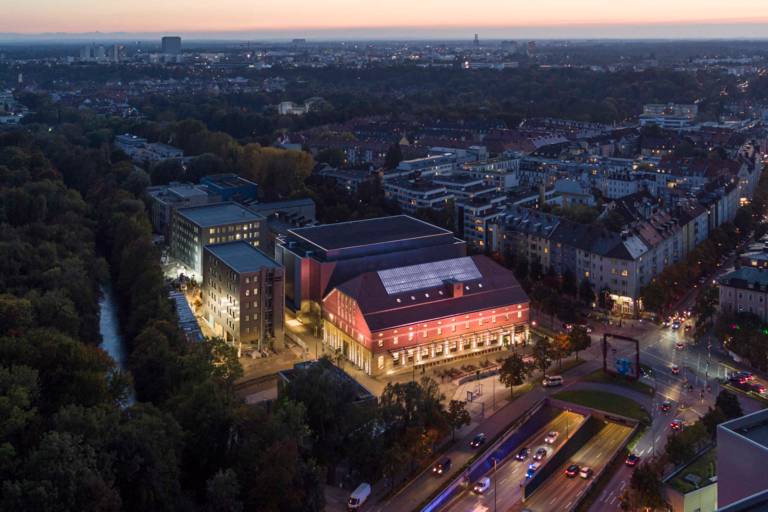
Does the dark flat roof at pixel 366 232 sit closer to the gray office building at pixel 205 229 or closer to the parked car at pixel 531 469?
the gray office building at pixel 205 229

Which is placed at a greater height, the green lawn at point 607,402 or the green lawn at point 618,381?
the green lawn at point 618,381

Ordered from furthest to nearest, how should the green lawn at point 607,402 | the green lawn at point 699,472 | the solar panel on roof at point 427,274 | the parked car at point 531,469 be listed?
the solar panel on roof at point 427,274 < the green lawn at point 607,402 < the parked car at point 531,469 < the green lawn at point 699,472

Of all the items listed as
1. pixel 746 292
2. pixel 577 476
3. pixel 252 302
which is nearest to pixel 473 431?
pixel 577 476

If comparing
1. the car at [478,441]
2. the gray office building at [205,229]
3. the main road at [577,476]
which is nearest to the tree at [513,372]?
the main road at [577,476]

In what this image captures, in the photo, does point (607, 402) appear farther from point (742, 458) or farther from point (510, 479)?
point (742, 458)

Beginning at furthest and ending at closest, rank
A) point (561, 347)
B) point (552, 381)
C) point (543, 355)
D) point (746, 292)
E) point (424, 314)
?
point (746, 292)
point (424, 314)
point (561, 347)
point (543, 355)
point (552, 381)

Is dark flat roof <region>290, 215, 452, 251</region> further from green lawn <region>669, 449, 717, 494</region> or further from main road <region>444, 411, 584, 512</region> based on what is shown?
green lawn <region>669, 449, 717, 494</region>
